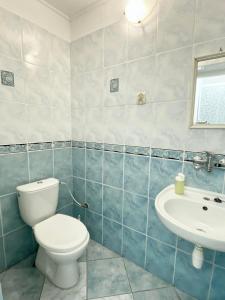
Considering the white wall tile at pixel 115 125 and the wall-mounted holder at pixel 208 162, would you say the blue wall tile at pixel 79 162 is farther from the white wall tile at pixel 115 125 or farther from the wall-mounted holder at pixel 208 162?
the wall-mounted holder at pixel 208 162

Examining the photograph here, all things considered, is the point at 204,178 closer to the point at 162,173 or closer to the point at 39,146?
the point at 162,173

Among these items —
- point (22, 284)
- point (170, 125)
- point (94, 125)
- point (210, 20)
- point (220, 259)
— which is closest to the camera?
point (210, 20)

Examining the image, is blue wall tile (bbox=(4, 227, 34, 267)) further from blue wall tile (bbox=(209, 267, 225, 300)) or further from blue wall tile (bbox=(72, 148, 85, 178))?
blue wall tile (bbox=(209, 267, 225, 300))

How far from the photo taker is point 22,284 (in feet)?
4.62

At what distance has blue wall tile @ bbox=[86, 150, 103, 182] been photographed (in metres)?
1.77

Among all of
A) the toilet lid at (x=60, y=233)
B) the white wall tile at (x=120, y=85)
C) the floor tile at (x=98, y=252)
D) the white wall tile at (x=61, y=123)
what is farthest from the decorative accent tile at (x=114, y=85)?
the floor tile at (x=98, y=252)

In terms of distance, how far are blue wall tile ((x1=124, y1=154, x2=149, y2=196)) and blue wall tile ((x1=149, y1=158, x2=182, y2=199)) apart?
54 millimetres

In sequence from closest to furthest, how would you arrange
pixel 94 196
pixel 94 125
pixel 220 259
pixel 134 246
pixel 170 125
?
pixel 220 259
pixel 170 125
pixel 134 246
pixel 94 125
pixel 94 196

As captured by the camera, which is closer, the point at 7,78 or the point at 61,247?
the point at 61,247

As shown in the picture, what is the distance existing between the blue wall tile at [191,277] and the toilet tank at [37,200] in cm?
115

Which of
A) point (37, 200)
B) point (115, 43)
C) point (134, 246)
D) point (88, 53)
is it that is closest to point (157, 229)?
point (134, 246)

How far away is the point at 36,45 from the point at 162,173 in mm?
1542

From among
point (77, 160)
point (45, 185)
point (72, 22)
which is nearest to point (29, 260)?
point (45, 185)

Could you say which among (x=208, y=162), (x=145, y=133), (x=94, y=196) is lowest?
(x=94, y=196)
